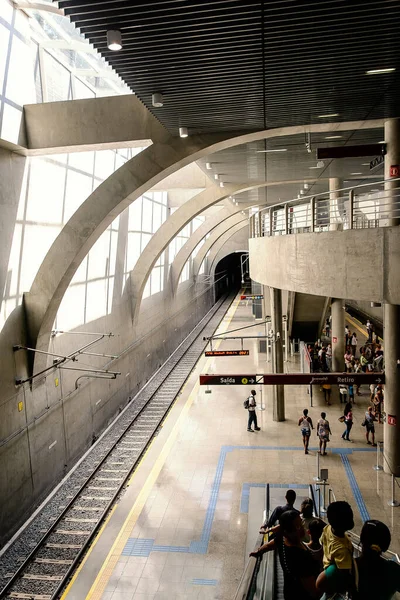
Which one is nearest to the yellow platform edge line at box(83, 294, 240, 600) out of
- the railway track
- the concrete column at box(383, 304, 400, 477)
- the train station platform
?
the train station platform

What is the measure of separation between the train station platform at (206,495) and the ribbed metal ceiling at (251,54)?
7.50 metres

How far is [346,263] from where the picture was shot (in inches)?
337

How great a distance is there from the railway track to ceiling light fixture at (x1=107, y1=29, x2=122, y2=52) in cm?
836

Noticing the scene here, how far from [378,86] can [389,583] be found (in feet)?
24.7

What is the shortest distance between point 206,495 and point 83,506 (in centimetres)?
294

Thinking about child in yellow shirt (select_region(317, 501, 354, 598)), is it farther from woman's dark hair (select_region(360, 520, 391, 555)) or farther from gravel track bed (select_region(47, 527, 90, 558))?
gravel track bed (select_region(47, 527, 90, 558))

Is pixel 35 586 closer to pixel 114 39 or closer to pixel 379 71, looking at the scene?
pixel 114 39

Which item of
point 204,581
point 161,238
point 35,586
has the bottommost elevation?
point 35,586

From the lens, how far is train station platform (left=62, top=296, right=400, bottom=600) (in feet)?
27.3

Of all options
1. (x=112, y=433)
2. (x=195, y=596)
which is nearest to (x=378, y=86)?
(x=195, y=596)

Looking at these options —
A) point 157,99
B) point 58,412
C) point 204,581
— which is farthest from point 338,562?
point 58,412

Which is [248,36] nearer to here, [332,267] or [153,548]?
[332,267]

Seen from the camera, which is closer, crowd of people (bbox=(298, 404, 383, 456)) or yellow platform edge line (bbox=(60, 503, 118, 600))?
yellow platform edge line (bbox=(60, 503, 118, 600))

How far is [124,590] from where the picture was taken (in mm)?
8047
